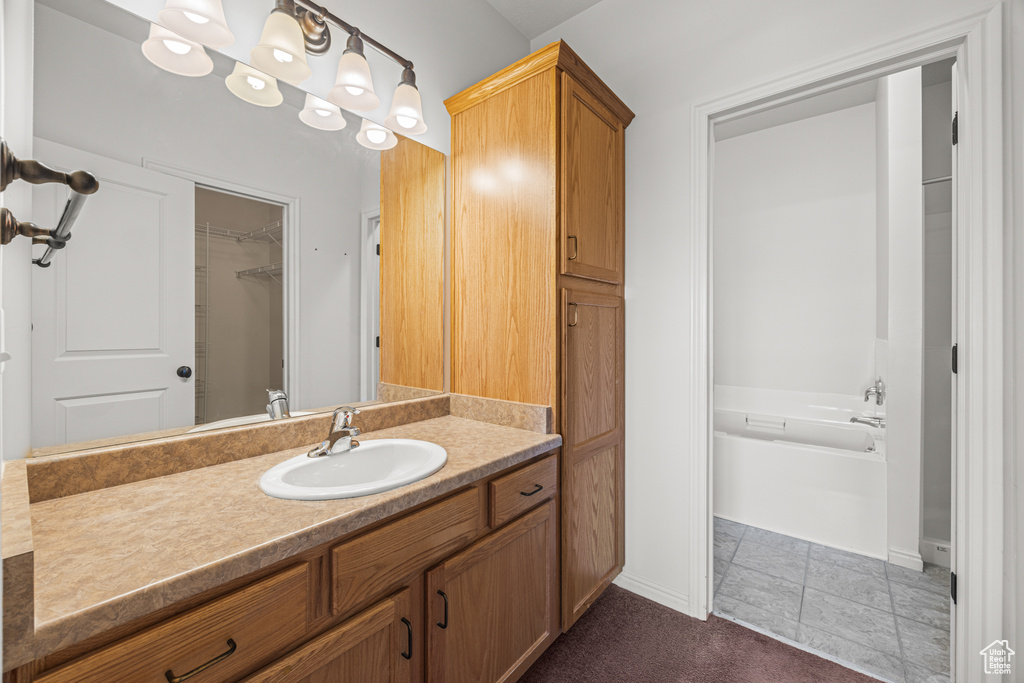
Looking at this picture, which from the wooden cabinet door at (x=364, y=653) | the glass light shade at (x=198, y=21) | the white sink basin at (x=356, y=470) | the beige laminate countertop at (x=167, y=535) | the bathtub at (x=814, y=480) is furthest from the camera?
the bathtub at (x=814, y=480)

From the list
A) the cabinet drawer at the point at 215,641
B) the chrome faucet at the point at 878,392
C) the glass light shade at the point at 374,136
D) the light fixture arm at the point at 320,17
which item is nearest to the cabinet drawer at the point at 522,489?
the cabinet drawer at the point at 215,641

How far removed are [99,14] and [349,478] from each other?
1311 millimetres

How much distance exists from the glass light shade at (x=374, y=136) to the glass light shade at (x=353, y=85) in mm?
116

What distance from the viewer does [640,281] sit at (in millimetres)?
2004

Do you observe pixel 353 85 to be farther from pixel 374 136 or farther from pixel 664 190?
pixel 664 190

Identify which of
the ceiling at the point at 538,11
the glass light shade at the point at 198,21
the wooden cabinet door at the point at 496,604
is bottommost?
the wooden cabinet door at the point at 496,604

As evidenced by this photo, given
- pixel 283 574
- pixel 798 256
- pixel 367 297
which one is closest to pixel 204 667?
pixel 283 574

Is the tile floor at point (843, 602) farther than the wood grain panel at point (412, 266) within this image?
No

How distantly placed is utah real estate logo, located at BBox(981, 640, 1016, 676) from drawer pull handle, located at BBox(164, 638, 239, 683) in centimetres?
207

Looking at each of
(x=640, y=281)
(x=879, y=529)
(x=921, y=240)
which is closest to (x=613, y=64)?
(x=640, y=281)

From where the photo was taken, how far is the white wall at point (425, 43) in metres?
1.31

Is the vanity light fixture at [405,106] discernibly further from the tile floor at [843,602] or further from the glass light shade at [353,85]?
the tile floor at [843,602]

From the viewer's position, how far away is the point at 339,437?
1.28m

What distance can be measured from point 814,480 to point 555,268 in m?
2.03
